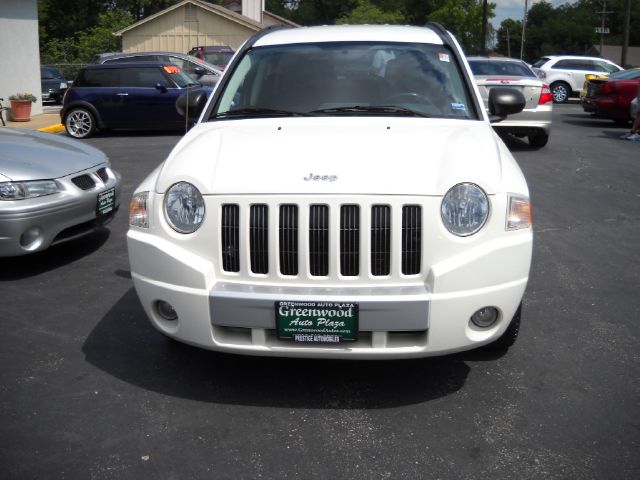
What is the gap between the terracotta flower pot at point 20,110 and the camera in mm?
16483

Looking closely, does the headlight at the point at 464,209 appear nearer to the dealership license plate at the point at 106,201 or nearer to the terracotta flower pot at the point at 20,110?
the dealership license plate at the point at 106,201

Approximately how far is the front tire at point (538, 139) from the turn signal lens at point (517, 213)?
9.76m

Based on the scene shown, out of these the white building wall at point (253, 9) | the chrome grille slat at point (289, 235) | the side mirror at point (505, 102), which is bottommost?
the chrome grille slat at point (289, 235)

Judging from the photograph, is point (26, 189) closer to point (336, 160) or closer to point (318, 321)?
point (336, 160)

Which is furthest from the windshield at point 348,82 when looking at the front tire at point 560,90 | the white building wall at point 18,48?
the front tire at point 560,90

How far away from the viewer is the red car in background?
16234 mm

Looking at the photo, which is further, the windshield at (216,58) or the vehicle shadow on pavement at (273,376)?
the windshield at (216,58)

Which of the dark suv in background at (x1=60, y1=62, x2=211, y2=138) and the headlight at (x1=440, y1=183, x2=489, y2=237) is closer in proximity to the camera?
the headlight at (x1=440, y1=183, x2=489, y2=237)

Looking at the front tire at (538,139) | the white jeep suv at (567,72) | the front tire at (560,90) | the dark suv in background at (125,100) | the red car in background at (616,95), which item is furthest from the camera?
the front tire at (560,90)

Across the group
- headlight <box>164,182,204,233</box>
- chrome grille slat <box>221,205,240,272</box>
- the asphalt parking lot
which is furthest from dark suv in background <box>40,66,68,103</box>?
chrome grille slat <box>221,205,240,272</box>

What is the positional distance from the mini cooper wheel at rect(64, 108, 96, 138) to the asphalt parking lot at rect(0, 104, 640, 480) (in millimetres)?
10066

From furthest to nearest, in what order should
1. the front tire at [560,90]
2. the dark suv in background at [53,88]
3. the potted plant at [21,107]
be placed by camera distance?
the front tire at [560,90] → the dark suv in background at [53,88] → the potted plant at [21,107]

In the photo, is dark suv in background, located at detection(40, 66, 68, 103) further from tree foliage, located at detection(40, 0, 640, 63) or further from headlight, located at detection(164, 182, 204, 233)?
headlight, located at detection(164, 182, 204, 233)

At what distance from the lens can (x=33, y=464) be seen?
10.2 feet
